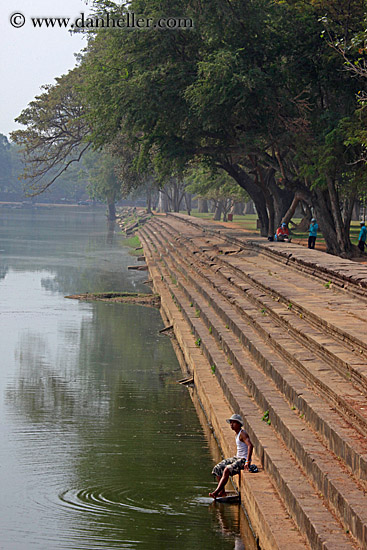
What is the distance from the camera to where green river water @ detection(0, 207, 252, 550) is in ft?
25.6

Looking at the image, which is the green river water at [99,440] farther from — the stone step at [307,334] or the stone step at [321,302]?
the stone step at [321,302]

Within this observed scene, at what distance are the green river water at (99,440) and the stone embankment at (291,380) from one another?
529 mm

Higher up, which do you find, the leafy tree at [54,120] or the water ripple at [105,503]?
the leafy tree at [54,120]

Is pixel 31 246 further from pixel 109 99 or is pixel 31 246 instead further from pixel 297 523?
pixel 297 523

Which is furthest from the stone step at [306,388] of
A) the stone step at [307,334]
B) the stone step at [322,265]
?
the stone step at [322,265]

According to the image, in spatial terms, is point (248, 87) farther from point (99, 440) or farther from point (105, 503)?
point (105, 503)

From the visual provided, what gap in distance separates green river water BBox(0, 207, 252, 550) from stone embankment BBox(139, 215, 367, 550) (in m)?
0.53

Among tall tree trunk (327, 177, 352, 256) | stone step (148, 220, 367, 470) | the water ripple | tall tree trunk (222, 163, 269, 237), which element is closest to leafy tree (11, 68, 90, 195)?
tall tree trunk (222, 163, 269, 237)

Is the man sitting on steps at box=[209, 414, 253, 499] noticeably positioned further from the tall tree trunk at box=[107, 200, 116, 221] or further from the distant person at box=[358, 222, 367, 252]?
the tall tree trunk at box=[107, 200, 116, 221]

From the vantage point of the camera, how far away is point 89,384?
1425 centimetres

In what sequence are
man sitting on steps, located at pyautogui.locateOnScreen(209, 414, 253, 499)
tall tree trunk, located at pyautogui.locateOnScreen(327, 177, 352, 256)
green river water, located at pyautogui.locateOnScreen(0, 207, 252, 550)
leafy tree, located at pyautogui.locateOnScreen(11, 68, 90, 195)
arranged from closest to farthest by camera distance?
green river water, located at pyautogui.locateOnScreen(0, 207, 252, 550) < man sitting on steps, located at pyautogui.locateOnScreen(209, 414, 253, 499) < tall tree trunk, located at pyautogui.locateOnScreen(327, 177, 352, 256) < leafy tree, located at pyautogui.locateOnScreen(11, 68, 90, 195)

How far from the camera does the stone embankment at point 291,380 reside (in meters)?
6.68

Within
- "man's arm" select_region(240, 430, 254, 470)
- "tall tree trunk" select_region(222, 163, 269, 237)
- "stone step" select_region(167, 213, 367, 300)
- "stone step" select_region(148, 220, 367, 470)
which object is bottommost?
"man's arm" select_region(240, 430, 254, 470)

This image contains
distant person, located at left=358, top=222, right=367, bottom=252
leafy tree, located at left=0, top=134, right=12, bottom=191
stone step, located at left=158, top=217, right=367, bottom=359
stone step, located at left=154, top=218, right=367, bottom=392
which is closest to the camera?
stone step, located at left=154, top=218, right=367, bottom=392
